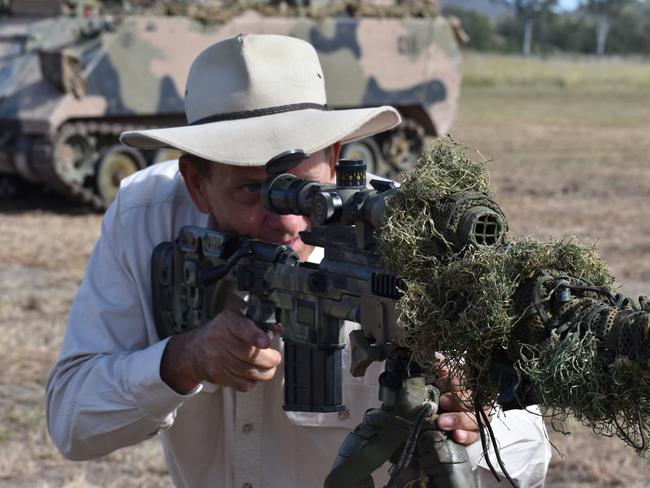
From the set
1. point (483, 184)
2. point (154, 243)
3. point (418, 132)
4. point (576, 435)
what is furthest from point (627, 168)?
point (483, 184)

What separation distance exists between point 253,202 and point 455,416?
0.98m

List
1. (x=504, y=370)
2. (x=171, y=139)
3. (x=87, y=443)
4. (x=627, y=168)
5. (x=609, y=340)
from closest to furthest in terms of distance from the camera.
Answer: (x=609, y=340) < (x=504, y=370) < (x=171, y=139) < (x=87, y=443) < (x=627, y=168)

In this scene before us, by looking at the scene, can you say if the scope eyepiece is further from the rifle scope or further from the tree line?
the tree line

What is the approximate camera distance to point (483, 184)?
2.40 metres

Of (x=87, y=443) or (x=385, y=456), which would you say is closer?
(x=385, y=456)

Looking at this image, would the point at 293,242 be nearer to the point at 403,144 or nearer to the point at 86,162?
the point at 86,162

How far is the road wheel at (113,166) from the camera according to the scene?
13.9m

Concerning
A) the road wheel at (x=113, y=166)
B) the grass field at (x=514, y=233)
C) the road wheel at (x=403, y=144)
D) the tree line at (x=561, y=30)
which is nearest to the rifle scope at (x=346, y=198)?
the grass field at (x=514, y=233)

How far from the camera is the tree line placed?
273 ft

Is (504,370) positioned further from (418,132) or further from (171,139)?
(418,132)

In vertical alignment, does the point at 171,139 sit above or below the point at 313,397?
above

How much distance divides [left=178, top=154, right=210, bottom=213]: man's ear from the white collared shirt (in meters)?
0.08

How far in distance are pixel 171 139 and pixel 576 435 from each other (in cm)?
330

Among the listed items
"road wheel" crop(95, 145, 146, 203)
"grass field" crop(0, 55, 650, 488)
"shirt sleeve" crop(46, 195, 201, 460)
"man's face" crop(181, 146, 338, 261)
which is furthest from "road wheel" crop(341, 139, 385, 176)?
"man's face" crop(181, 146, 338, 261)
